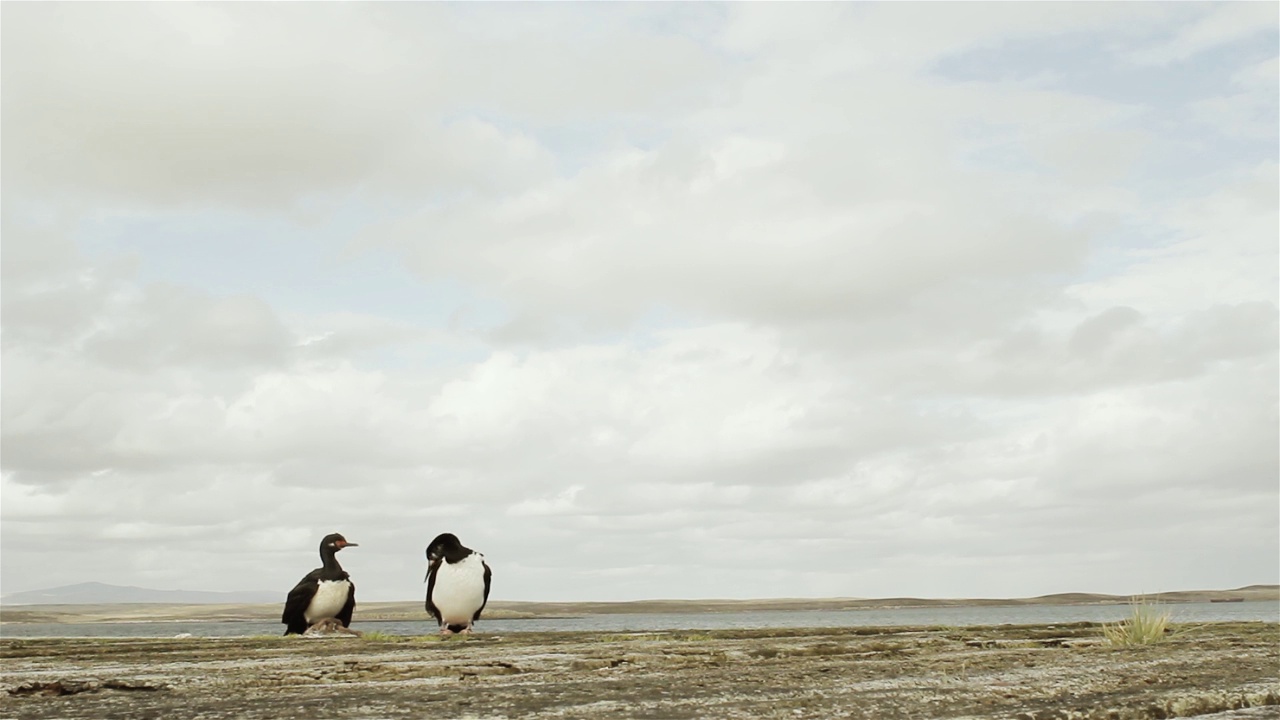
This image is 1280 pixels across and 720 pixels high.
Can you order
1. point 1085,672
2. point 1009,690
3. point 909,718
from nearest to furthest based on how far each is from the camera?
point 909,718, point 1009,690, point 1085,672

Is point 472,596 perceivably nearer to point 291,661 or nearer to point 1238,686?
point 291,661

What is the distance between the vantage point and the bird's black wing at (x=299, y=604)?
56.2 feet

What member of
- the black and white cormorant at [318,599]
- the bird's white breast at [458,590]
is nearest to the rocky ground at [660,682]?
the bird's white breast at [458,590]

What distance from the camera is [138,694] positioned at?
6.11m

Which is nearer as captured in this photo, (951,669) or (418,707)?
(418,707)

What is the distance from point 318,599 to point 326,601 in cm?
13

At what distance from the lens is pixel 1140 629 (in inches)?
453

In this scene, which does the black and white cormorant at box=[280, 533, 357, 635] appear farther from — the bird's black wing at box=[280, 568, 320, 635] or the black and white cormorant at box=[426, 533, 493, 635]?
the black and white cormorant at box=[426, 533, 493, 635]

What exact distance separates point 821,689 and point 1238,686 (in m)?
2.53

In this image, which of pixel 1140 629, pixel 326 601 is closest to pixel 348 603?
pixel 326 601

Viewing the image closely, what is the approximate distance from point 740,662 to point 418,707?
12.5 ft

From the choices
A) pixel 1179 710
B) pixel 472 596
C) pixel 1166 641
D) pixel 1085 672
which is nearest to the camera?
pixel 1179 710

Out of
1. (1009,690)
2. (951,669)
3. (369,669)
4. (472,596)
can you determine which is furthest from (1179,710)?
(472,596)

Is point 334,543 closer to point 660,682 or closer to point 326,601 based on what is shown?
point 326,601
